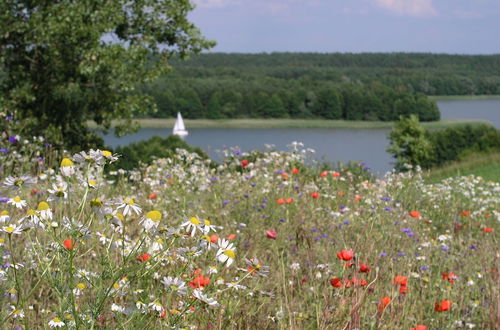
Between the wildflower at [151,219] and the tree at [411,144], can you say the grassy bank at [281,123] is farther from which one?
the wildflower at [151,219]

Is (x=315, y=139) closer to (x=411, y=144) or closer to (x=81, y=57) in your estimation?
(x=411, y=144)

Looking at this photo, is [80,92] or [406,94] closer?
[80,92]

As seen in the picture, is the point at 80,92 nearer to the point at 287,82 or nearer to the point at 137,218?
the point at 137,218

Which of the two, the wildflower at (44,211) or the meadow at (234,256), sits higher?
the wildflower at (44,211)

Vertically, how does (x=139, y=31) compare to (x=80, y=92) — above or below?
above

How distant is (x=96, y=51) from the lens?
1428 centimetres

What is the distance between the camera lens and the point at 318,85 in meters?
97.4

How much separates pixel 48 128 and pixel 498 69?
402 ft

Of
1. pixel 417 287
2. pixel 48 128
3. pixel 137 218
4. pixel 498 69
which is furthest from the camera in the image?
pixel 498 69

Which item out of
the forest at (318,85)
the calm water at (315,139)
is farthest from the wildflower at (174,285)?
the forest at (318,85)

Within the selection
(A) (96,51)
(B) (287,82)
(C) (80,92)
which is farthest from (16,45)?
(B) (287,82)

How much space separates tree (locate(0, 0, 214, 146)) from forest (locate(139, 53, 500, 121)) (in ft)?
119

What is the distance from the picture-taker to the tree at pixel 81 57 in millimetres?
14578

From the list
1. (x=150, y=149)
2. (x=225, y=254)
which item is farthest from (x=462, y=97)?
(x=225, y=254)
